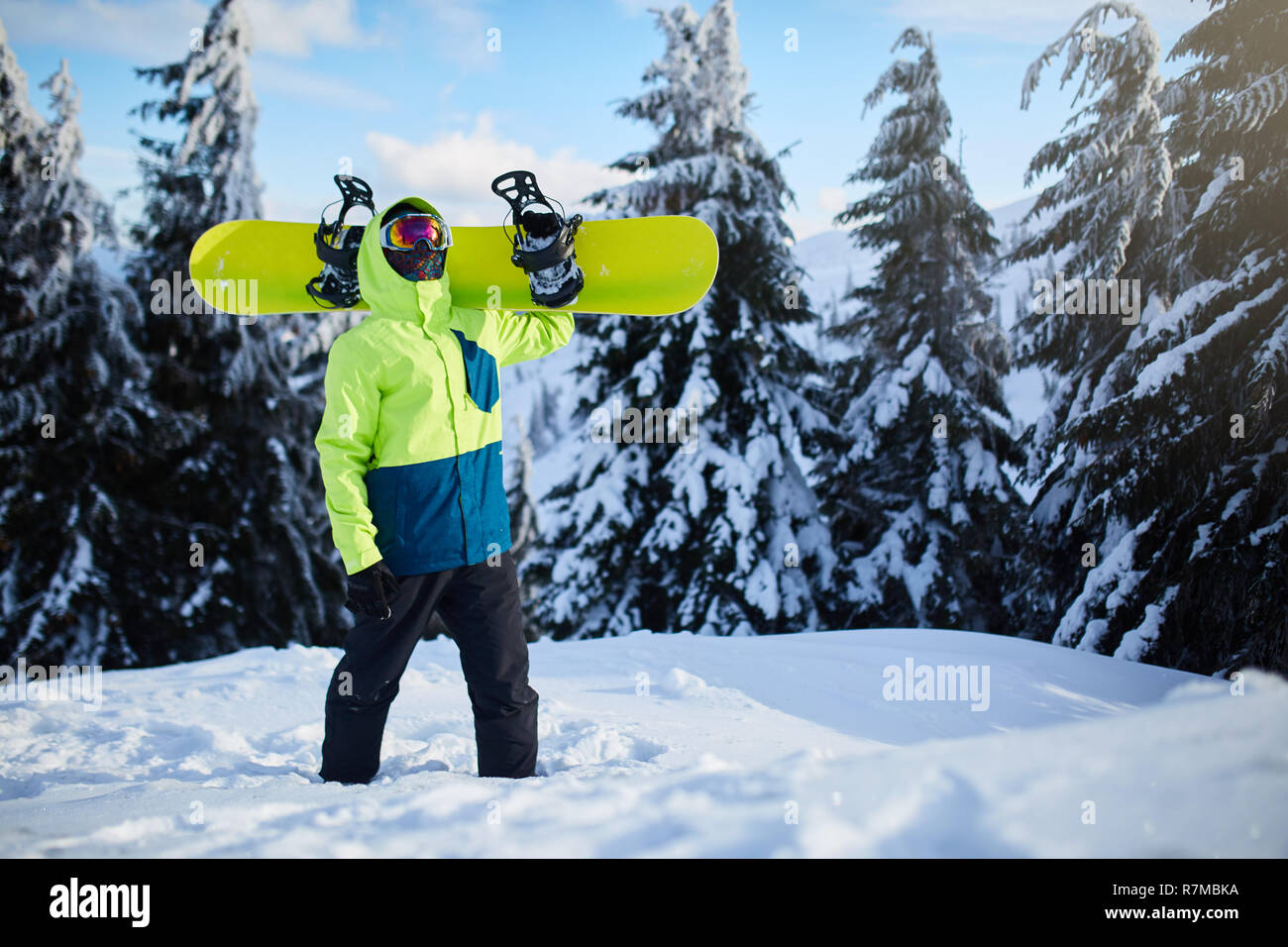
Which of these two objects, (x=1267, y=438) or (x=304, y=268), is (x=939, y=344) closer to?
(x=1267, y=438)

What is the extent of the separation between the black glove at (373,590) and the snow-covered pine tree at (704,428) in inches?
304

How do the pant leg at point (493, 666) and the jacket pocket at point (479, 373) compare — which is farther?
the jacket pocket at point (479, 373)

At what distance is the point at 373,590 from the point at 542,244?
1825 mm

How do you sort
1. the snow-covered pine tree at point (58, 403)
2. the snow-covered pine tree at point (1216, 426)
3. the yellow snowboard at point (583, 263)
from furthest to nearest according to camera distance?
the snow-covered pine tree at point (58, 403) < the snow-covered pine tree at point (1216, 426) < the yellow snowboard at point (583, 263)

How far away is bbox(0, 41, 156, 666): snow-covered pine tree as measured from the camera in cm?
1080

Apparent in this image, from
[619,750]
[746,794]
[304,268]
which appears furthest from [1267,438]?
[304,268]

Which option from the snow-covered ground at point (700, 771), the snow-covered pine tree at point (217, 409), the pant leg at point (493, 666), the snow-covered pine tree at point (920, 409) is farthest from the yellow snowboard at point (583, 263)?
the snow-covered pine tree at point (217, 409)

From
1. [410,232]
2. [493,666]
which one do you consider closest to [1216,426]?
[493,666]

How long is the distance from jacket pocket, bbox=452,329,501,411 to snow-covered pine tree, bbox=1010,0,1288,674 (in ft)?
18.5

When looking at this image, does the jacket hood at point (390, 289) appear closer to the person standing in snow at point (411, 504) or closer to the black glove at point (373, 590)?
the person standing in snow at point (411, 504)

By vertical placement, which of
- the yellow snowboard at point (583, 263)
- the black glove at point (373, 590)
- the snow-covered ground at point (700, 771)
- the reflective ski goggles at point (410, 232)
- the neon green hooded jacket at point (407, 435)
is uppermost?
the yellow snowboard at point (583, 263)

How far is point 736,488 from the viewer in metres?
10.4

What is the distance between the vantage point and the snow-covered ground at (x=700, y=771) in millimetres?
1357
